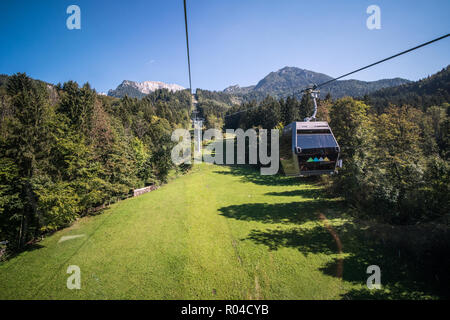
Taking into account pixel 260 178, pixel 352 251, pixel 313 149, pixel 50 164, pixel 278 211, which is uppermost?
pixel 313 149

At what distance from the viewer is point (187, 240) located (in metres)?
14.8

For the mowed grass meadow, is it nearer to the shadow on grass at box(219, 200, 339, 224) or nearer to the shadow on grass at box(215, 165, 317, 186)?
the shadow on grass at box(219, 200, 339, 224)

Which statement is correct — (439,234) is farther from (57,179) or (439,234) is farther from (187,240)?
(57,179)

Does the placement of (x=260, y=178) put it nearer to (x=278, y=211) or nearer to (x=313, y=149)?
(x=278, y=211)

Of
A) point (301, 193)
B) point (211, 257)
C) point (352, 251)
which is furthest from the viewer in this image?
point (301, 193)

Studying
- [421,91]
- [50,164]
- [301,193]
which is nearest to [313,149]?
[301,193]

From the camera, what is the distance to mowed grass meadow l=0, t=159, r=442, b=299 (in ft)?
33.4

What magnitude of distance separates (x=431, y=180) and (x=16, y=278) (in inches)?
1138

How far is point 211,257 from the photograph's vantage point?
12.7m

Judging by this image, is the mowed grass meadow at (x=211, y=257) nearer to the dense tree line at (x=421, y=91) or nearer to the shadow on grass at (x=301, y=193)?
the shadow on grass at (x=301, y=193)

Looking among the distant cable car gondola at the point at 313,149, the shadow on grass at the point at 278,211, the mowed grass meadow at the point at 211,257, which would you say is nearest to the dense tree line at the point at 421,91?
the shadow on grass at the point at 278,211

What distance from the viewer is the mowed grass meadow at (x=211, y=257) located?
10.2 m

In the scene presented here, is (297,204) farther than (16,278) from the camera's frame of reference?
Yes
